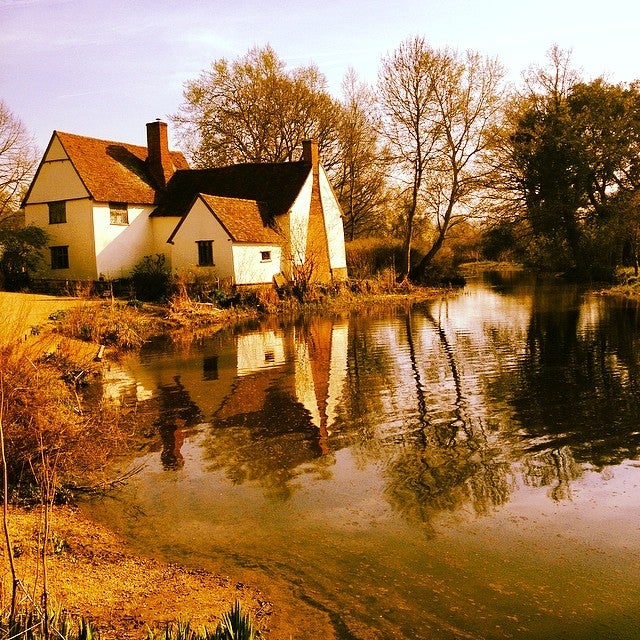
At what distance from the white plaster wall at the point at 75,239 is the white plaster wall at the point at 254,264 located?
8.17 metres

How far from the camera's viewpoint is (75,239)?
3584cm

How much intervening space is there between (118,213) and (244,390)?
79.1ft

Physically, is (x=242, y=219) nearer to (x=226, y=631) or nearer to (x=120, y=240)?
(x=120, y=240)

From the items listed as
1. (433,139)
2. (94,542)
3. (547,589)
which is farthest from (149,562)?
(433,139)

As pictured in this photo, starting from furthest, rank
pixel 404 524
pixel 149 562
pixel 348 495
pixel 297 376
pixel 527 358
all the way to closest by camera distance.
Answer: pixel 527 358, pixel 297 376, pixel 348 495, pixel 404 524, pixel 149 562

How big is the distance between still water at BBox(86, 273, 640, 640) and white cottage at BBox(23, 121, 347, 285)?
16911 mm

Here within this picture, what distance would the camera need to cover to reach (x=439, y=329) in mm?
25469

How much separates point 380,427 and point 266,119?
4058 cm

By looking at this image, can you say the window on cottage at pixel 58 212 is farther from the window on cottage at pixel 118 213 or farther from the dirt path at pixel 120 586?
the dirt path at pixel 120 586

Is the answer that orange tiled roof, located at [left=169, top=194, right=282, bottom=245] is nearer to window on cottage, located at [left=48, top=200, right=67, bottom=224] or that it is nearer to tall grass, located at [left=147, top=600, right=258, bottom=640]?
window on cottage, located at [left=48, top=200, right=67, bottom=224]

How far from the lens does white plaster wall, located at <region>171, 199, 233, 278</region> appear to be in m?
33.8

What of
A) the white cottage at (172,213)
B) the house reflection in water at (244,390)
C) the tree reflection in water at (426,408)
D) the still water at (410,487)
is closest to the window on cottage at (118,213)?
the white cottage at (172,213)

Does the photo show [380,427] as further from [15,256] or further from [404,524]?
[15,256]

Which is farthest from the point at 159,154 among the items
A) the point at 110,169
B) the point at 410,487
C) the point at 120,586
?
the point at 120,586
